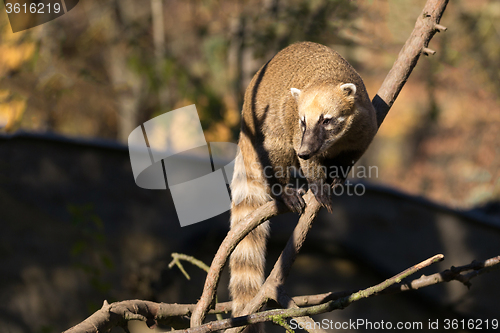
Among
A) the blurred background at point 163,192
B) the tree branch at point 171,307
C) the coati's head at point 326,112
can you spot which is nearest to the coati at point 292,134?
the coati's head at point 326,112

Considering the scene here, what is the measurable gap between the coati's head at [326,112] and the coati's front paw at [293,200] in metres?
0.29

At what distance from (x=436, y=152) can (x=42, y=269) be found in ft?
34.0

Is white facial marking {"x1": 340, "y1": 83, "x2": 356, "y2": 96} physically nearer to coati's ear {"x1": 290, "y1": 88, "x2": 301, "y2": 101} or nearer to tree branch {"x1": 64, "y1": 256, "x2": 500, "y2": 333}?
coati's ear {"x1": 290, "y1": 88, "x2": 301, "y2": 101}

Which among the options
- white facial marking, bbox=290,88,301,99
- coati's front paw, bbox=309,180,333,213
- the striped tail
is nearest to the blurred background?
the striped tail

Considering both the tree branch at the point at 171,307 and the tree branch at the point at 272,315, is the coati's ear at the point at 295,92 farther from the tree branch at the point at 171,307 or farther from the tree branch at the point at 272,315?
the tree branch at the point at 272,315

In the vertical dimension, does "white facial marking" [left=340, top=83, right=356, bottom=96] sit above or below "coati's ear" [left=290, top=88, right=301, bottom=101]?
above

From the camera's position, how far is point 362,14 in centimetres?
538

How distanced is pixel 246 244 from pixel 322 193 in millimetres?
668

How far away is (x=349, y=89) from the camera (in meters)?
2.46

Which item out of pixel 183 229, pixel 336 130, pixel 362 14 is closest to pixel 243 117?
pixel 336 130

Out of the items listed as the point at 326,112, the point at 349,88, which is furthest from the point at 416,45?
the point at 326,112

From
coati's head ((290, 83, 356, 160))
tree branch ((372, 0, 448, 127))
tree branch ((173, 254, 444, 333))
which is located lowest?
tree branch ((173, 254, 444, 333))

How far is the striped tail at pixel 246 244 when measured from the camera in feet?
8.21

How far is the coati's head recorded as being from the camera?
240 centimetres
